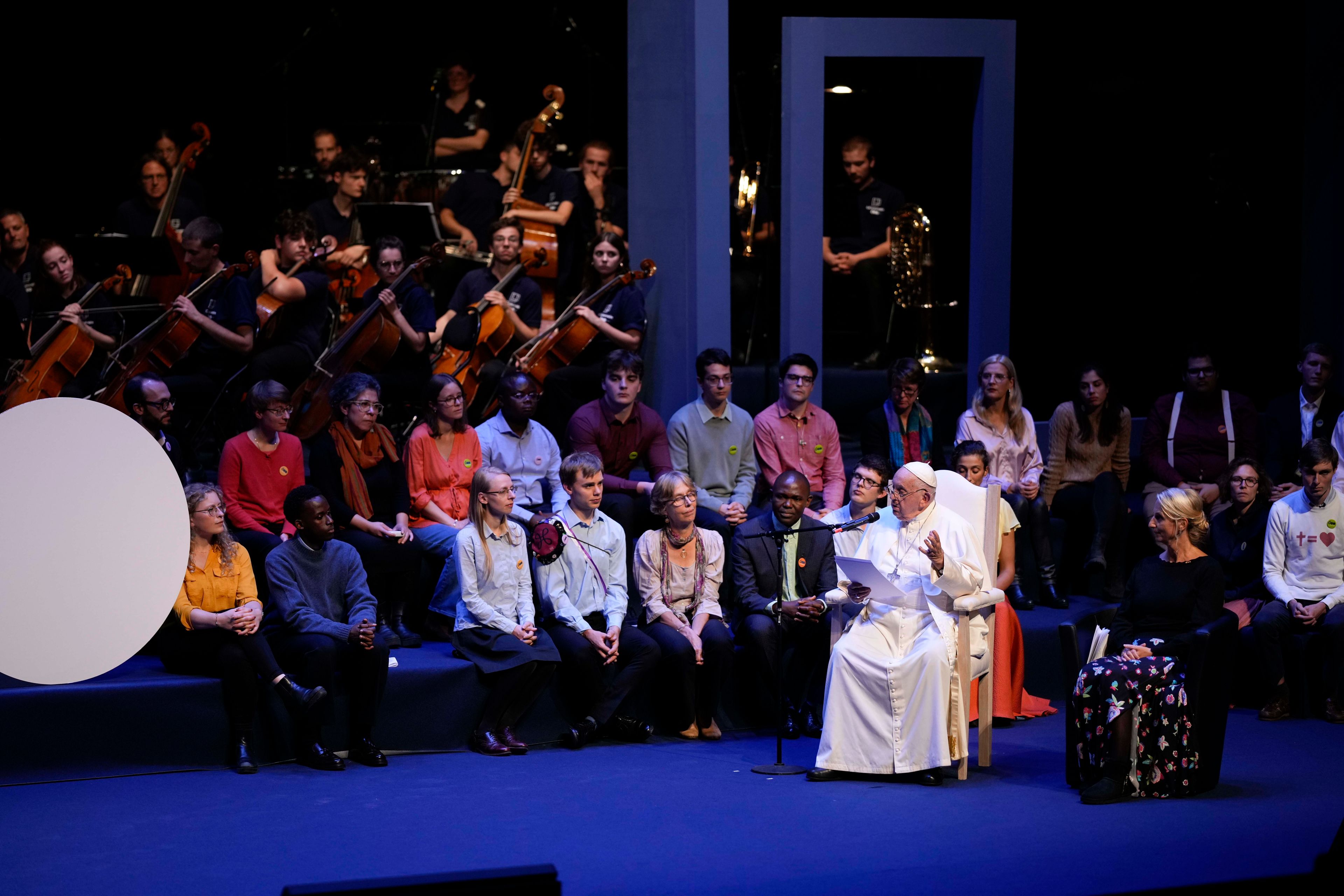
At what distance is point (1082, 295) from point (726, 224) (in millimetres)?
2619

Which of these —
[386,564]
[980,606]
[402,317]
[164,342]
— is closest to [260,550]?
[386,564]

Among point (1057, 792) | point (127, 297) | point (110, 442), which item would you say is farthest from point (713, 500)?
point (127, 297)

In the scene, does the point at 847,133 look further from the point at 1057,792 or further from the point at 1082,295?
the point at 1057,792

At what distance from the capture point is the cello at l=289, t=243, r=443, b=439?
6.51 meters

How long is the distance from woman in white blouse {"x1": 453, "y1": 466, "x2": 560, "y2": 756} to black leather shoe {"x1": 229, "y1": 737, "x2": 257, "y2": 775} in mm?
804

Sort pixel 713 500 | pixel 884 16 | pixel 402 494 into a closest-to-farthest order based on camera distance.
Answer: pixel 402 494, pixel 713 500, pixel 884 16

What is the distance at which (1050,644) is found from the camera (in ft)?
20.8

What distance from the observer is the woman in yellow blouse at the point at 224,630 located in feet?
16.9

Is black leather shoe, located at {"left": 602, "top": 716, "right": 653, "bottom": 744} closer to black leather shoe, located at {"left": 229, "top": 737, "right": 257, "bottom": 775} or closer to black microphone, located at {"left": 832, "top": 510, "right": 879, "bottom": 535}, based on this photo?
black microphone, located at {"left": 832, "top": 510, "right": 879, "bottom": 535}

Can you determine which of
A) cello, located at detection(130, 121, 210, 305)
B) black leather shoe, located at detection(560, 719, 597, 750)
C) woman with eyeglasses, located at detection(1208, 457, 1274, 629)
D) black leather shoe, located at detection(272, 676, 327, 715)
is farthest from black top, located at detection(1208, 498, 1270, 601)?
cello, located at detection(130, 121, 210, 305)

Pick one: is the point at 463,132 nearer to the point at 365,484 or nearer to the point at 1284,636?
the point at 365,484

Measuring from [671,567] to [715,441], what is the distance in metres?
0.92

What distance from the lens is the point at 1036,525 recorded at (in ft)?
21.7

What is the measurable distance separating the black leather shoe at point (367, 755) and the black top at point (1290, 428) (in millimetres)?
4181
